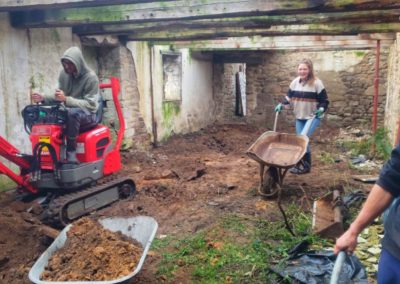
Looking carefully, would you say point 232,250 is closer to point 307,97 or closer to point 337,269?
point 337,269

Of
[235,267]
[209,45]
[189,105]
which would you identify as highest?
[209,45]

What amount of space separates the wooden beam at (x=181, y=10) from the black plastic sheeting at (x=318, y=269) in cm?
236

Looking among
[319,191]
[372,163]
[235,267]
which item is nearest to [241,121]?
[372,163]

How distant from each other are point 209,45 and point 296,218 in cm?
644

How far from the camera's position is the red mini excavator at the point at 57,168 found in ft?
13.6

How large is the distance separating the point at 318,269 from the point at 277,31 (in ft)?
16.3

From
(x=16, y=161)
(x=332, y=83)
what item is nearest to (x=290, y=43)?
(x=332, y=83)

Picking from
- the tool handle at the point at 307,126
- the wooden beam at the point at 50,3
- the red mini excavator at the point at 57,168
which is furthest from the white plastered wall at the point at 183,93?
the tool handle at the point at 307,126

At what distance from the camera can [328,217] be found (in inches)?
A: 164

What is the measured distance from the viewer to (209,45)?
9680 millimetres

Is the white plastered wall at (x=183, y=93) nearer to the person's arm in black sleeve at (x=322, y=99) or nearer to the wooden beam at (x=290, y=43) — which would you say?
the wooden beam at (x=290, y=43)

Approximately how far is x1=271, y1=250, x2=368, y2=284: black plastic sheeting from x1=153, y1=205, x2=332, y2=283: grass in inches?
4.6

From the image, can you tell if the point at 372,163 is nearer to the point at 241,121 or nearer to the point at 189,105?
the point at 189,105

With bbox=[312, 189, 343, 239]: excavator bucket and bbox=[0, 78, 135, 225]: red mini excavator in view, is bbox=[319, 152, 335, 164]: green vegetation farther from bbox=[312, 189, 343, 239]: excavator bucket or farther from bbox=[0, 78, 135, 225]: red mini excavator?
bbox=[0, 78, 135, 225]: red mini excavator
